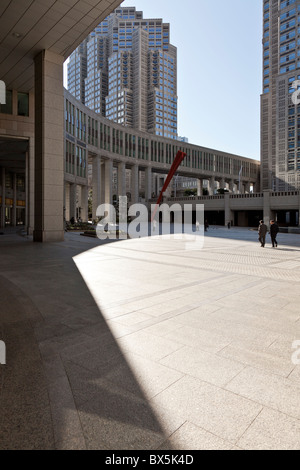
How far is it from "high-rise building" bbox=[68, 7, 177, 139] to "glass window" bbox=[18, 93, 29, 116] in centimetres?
10346

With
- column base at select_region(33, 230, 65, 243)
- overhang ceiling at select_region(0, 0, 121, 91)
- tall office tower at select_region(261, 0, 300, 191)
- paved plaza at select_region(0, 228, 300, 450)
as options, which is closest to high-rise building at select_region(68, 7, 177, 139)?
tall office tower at select_region(261, 0, 300, 191)

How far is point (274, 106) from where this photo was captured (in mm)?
82938

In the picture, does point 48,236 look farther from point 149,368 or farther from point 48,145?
point 149,368

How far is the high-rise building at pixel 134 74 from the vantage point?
12825cm

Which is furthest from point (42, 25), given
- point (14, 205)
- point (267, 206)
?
point (267, 206)

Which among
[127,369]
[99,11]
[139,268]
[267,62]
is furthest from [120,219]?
[267,62]

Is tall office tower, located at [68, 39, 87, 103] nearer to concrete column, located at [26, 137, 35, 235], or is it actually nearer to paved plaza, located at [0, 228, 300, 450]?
concrete column, located at [26, 137, 35, 235]

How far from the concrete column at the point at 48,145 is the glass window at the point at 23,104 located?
592cm

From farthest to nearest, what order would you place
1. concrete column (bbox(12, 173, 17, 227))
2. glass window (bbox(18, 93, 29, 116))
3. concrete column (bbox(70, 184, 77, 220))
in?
concrete column (bbox(70, 184, 77, 220))
concrete column (bbox(12, 173, 17, 227))
glass window (bbox(18, 93, 29, 116))

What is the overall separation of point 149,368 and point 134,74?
151413 mm

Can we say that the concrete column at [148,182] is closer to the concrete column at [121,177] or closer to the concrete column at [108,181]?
the concrete column at [121,177]

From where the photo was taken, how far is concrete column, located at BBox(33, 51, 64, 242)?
19828mm

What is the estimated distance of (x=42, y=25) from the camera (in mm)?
17266
